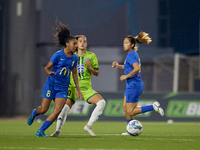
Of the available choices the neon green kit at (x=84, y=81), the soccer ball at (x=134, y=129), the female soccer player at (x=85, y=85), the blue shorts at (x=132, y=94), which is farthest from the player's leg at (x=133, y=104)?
the neon green kit at (x=84, y=81)

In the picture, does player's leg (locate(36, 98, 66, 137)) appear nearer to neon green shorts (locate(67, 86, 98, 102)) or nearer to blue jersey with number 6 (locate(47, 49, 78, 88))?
blue jersey with number 6 (locate(47, 49, 78, 88))

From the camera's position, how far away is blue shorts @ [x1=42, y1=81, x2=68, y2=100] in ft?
23.3

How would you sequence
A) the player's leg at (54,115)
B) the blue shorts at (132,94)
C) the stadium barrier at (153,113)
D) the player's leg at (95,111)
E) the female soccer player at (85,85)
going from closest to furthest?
the player's leg at (54,115) < the player's leg at (95,111) < the female soccer player at (85,85) < the blue shorts at (132,94) < the stadium barrier at (153,113)

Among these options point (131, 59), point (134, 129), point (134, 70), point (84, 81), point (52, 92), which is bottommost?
point (134, 129)

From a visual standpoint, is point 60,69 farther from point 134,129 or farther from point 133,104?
point 134,129

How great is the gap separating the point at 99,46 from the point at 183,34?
4.14m

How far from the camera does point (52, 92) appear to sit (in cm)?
714

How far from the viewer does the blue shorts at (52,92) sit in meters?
7.11

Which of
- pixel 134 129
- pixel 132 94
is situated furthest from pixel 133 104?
pixel 134 129

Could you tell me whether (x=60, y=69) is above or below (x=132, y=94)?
above

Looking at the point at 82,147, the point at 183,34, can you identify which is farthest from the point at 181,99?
the point at 82,147

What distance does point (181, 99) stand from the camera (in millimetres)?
14281

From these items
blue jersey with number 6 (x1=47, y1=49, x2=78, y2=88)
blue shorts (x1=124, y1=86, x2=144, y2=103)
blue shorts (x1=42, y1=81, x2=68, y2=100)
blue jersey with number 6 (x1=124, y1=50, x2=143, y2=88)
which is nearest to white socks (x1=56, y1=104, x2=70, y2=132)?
blue shorts (x1=42, y1=81, x2=68, y2=100)

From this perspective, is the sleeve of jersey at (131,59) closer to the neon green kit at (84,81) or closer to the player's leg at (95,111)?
the neon green kit at (84,81)
